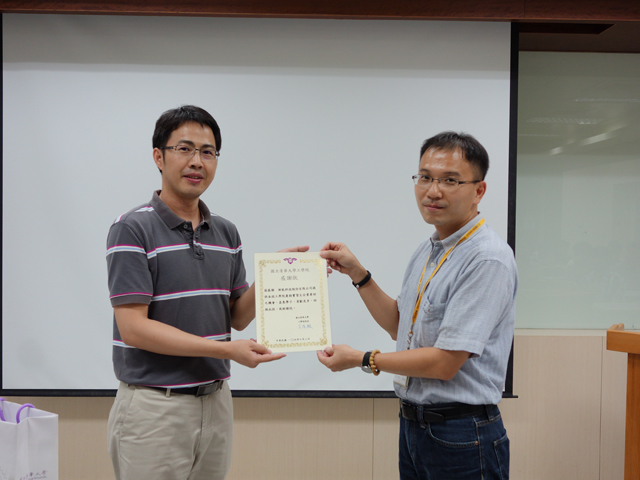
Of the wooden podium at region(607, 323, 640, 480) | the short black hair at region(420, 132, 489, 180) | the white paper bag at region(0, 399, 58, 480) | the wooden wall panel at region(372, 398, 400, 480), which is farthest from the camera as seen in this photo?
the wooden wall panel at region(372, 398, 400, 480)

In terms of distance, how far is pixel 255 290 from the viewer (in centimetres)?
150

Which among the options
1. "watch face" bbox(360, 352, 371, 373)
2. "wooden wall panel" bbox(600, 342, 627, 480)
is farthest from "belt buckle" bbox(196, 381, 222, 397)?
"wooden wall panel" bbox(600, 342, 627, 480)

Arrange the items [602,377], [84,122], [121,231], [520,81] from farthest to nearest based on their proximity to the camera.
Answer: [520,81] → [602,377] → [84,122] → [121,231]

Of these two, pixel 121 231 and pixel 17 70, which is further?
pixel 17 70

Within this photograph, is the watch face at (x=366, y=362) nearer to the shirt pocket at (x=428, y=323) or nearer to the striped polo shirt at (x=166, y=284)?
the shirt pocket at (x=428, y=323)

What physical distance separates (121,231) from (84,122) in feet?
5.00

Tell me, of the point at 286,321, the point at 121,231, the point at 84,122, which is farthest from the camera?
the point at 84,122

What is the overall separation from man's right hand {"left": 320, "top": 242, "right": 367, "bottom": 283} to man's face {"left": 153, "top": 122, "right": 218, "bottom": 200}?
51 cm

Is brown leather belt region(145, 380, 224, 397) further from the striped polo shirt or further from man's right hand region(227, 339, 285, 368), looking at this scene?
man's right hand region(227, 339, 285, 368)

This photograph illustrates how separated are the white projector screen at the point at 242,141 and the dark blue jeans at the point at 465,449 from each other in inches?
46.8

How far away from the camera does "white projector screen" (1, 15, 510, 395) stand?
99.4 inches

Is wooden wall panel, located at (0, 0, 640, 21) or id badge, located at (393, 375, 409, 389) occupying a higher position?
wooden wall panel, located at (0, 0, 640, 21)

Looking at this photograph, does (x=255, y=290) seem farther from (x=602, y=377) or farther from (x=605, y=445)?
(x=605, y=445)

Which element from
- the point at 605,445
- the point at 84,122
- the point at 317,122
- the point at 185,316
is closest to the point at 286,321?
the point at 185,316
